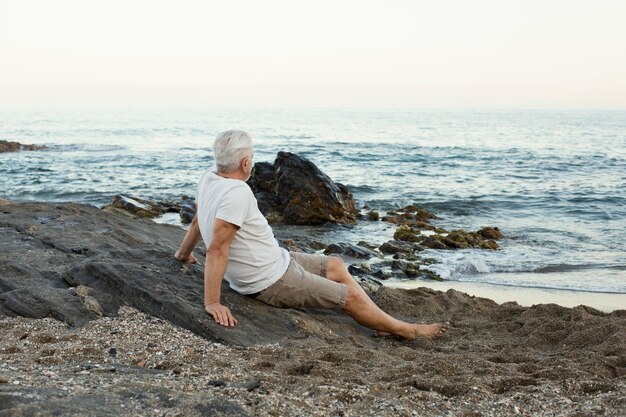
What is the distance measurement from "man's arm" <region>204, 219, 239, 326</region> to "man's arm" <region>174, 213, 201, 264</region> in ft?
2.36

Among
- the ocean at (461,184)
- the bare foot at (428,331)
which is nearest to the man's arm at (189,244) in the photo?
the bare foot at (428,331)

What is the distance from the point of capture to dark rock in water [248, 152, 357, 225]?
14445 millimetres

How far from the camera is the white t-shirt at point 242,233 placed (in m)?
5.22

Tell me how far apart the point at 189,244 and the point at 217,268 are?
1015 millimetres

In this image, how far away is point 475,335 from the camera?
6230mm

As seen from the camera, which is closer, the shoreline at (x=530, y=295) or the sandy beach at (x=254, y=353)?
the sandy beach at (x=254, y=353)

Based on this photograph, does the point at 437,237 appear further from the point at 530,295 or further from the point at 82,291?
the point at 82,291

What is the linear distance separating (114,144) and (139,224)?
32.0 metres

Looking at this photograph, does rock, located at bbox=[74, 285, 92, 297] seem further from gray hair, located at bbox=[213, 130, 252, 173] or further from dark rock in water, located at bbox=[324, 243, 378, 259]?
dark rock in water, located at bbox=[324, 243, 378, 259]

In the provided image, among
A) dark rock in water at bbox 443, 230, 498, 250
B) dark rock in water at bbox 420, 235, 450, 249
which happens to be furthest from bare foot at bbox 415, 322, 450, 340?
dark rock in water at bbox 443, 230, 498, 250

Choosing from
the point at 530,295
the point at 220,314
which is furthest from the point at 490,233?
the point at 220,314

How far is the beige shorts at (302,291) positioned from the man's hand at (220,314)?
1.59ft

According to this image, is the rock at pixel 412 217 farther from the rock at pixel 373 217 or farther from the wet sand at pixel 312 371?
the wet sand at pixel 312 371

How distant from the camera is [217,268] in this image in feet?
17.3
